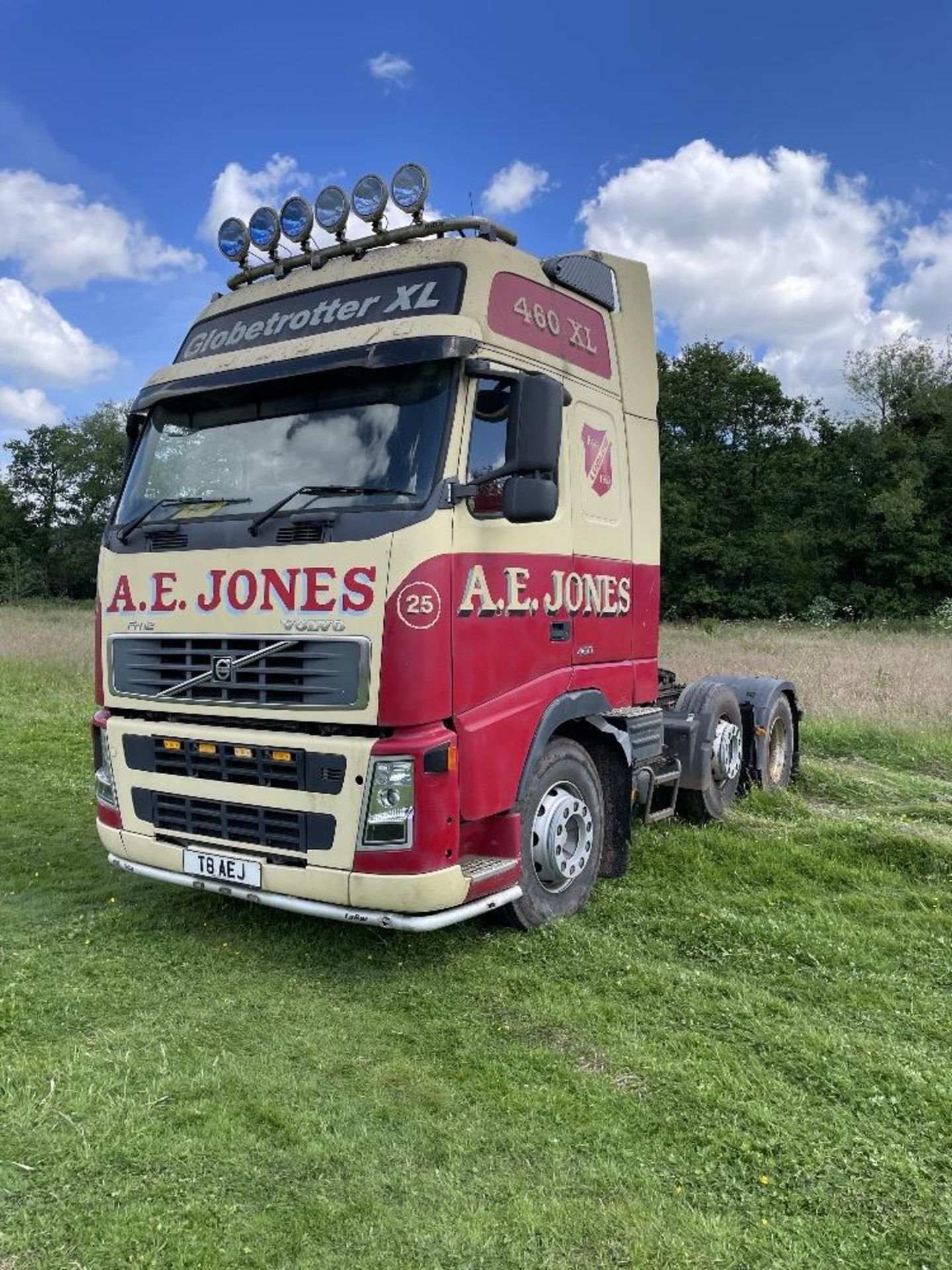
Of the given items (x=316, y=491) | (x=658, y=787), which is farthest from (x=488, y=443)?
(x=658, y=787)

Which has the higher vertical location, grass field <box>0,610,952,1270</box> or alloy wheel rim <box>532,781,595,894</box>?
alloy wheel rim <box>532,781,595,894</box>

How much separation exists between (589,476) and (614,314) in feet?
4.12

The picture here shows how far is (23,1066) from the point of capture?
346 centimetres

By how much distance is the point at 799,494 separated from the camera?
4362cm

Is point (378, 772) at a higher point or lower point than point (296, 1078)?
higher

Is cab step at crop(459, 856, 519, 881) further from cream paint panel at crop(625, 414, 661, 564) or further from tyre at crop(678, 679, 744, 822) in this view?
tyre at crop(678, 679, 744, 822)

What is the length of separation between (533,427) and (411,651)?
1163 millimetres

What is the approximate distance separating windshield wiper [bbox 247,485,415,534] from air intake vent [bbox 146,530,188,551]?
18.4 inches

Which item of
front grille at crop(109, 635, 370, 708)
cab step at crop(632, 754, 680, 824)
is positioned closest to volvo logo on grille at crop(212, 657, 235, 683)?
front grille at crop(109, 635, 370, 708)

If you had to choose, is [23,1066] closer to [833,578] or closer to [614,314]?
[614,314]

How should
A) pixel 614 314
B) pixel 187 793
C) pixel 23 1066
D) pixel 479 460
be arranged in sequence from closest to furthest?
1. pixel 23 1066
2. pixel 479 460
3. pixel 187 793
4. pixel 614 314

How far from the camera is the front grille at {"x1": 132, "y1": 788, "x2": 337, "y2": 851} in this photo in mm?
4156

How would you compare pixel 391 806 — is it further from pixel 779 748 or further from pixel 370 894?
pixel 779 748

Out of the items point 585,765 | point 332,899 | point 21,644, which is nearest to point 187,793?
point 332,899
